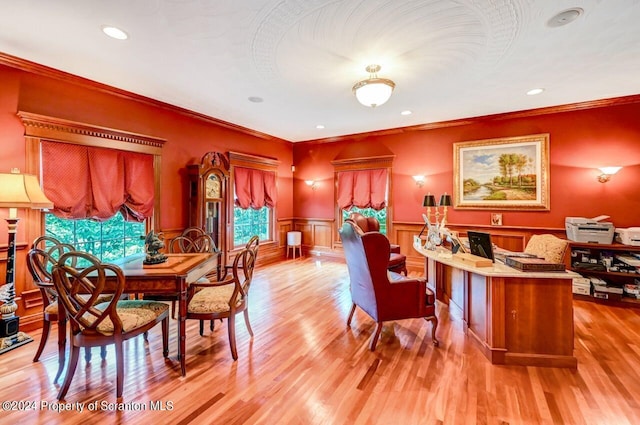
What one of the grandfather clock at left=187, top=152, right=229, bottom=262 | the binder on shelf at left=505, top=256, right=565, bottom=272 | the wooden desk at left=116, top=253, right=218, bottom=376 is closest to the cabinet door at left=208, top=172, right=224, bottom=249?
the grandfather clock at left=187, top=152, right=229, bottom=262

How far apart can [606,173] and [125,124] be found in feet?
22.5

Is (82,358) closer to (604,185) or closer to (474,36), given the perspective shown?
(474,36)

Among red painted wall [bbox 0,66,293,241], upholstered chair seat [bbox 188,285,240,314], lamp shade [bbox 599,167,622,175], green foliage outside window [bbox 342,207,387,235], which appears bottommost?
upholstered chair seat [bbox 188,285,240,314]

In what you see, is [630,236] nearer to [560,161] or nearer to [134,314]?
[560,161]

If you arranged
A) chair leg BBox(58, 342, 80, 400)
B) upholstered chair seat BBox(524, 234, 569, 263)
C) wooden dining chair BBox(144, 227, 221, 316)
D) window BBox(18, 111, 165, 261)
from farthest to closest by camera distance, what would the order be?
wooden dining chair BBox(144, 227, 221, 316) < window BBox(18, 111, 165, 261) < upholstered chair seat BBox(524, 234, 569, 263) < chair leg BBox(58, 342, 80, 400)

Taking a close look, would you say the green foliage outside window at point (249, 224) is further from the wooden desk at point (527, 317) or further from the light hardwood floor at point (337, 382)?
the wooden desk at point (527, 317)

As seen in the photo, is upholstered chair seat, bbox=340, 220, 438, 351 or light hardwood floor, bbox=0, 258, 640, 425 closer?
light hardwood floor, bbox=0, 258, 640, 425

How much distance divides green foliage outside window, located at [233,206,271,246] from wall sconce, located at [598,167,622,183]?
19.0ft

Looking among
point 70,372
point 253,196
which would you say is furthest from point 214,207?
point 70,372

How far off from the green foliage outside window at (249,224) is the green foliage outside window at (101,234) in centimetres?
175

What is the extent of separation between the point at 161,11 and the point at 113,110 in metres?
2.13

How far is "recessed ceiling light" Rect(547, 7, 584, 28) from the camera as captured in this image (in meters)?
2.15

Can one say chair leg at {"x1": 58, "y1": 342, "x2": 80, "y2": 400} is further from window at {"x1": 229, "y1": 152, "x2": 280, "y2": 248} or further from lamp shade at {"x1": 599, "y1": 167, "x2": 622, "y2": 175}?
lamp shade at {"x1": 599, "y1": 167, "x2": 622, "y2": 175}

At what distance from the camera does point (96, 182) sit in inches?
136
